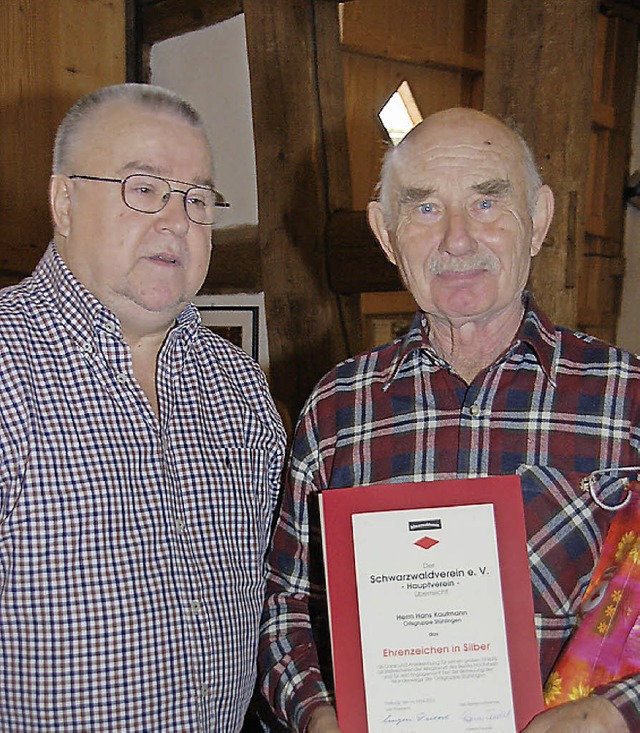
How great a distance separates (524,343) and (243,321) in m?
2.08

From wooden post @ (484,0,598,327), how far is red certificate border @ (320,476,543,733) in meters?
0.85

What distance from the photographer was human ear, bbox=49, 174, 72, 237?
151 centimetres

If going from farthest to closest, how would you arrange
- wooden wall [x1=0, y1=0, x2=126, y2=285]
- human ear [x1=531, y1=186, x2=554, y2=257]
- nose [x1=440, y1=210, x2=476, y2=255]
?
wooden wall [x1=0, y1=0, x2=126, y2=285]
human ear [x1=531, y1=186, x2=554, y2=257]
nose [x1=440, y1=210, x2=476, y2=255]

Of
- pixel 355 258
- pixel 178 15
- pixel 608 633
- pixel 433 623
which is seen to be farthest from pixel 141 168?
pixel 178 15

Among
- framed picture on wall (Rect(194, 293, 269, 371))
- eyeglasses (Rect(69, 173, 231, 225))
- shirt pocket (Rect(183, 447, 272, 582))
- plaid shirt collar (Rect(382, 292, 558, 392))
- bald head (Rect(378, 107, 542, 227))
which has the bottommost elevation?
shirt pocket (Rect(183, 447, 272, 582))

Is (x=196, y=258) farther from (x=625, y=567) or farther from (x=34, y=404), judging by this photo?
(x=625, y=567)

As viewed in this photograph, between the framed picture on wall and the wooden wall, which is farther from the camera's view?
the framed picture on wall

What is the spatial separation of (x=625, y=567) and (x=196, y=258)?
31.1 inches

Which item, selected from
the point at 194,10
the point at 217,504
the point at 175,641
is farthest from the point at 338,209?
the point at 175,641

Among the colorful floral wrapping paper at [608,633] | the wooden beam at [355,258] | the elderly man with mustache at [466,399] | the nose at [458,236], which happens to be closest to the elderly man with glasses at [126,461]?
the elderly man with mustache at [466,399]

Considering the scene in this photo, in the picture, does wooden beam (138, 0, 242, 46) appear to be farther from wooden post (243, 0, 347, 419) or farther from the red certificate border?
the red certificate border

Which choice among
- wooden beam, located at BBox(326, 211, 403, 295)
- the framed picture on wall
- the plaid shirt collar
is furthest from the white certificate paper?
the framed picture on wall

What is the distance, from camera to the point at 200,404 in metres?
1.58

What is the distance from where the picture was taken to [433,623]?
3.99ft
